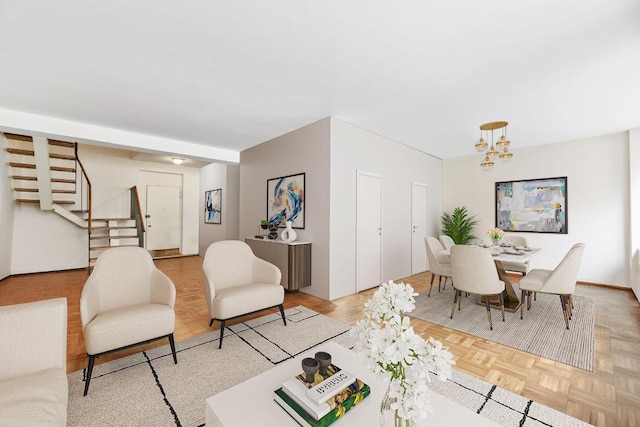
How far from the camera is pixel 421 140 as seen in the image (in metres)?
5.03

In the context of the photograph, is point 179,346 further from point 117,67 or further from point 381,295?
point 117,67

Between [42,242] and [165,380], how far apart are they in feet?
18.7

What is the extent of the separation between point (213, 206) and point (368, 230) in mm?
4622

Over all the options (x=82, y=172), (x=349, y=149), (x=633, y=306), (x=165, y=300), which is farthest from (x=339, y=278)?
(x=82, y=172)

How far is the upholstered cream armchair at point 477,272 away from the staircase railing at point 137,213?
6.07 meters

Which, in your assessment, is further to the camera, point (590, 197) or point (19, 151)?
point (19, 151)

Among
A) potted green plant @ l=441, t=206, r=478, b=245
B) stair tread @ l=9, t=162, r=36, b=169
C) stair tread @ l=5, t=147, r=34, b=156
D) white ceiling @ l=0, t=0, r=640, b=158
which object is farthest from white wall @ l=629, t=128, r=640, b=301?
stair tread @ l=9, t=162, r=36, b=169

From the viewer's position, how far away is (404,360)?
0.84 m

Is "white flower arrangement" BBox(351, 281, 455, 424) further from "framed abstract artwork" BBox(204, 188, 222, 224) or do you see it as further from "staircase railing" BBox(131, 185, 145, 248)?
"framed abstract artwork" BBox(204, 188, 222, 224)

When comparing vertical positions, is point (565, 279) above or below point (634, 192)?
below

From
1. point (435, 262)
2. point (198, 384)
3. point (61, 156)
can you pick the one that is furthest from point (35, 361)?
point (61, 156)

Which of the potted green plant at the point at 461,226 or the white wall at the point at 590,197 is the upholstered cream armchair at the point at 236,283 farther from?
the white wall at the point at 590,197

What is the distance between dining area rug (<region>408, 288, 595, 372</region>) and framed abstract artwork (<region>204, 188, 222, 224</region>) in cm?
527

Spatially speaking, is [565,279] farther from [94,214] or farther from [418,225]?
[94,214]
